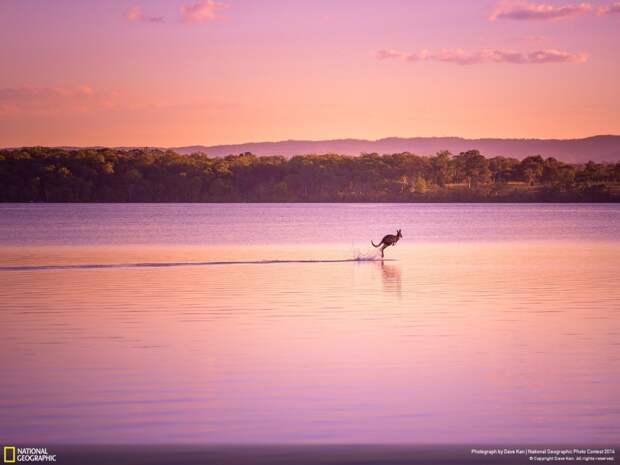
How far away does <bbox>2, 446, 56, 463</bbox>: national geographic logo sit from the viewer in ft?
26.1

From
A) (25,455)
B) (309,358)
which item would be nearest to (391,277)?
(309,358)

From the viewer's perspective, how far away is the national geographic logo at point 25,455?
7962mm

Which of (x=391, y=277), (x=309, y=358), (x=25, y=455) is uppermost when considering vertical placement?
(x=25, y=455)

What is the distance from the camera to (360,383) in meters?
11.1

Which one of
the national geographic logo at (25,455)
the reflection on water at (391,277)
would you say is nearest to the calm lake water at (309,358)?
the reflection on water at (391,277)

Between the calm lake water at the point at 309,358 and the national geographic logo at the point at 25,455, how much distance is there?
36cm

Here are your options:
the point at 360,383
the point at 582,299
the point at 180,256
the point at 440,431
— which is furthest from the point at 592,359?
the point at 180,256

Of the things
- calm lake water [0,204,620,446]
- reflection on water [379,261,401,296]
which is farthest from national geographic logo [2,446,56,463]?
reflection on water [379,261,401,296]

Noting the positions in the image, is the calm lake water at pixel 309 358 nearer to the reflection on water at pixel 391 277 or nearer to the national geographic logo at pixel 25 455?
the reflection on water at pixel 391 277

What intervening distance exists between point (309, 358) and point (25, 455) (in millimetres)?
5135

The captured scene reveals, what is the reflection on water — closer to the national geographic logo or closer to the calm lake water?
the calm lake water

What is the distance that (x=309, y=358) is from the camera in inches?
499

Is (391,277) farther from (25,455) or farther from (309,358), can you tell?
(25,455)

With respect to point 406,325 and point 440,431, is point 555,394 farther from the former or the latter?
point 406,325
